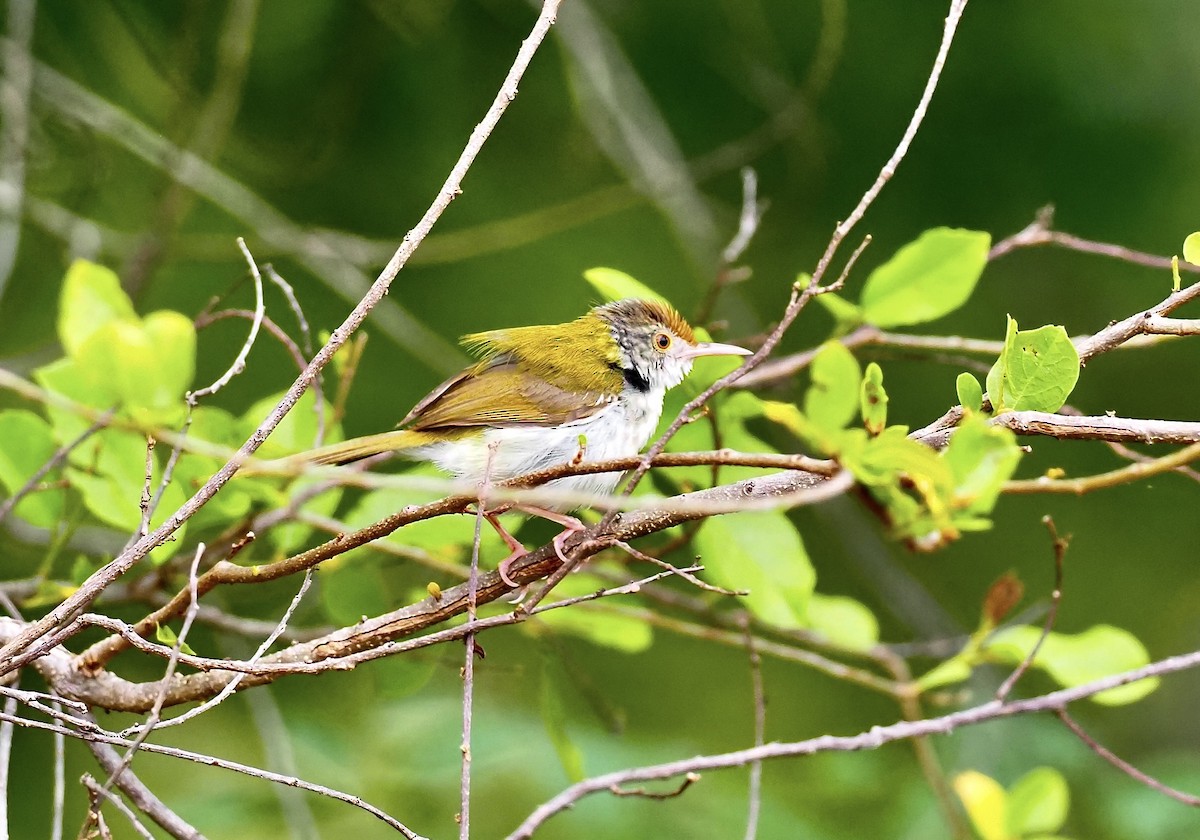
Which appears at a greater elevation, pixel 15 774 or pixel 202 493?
pixel 15 774

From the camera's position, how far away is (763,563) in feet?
7.72

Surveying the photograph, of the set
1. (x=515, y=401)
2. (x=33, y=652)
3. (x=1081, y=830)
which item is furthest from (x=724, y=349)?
(x=1081, y=830)

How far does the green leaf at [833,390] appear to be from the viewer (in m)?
1.47

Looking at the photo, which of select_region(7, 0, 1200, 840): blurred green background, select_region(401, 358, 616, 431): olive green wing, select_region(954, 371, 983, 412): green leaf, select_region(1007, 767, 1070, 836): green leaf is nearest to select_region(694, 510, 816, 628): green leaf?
select_region(1007, 767, 1070, 836): green leaf

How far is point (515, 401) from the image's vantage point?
129 inches

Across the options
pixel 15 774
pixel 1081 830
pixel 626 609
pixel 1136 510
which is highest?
pixel 1136 510

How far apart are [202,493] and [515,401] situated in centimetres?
173

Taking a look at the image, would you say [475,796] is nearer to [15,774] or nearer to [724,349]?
[724,349]

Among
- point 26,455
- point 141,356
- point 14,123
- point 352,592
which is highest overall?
point 14,123

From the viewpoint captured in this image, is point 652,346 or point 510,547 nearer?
point 510,547

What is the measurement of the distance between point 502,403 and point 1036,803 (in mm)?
1685

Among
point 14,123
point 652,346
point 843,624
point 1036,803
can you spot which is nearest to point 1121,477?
point 1036,803

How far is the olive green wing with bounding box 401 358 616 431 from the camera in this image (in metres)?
3.22

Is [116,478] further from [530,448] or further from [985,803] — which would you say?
[985,803]
